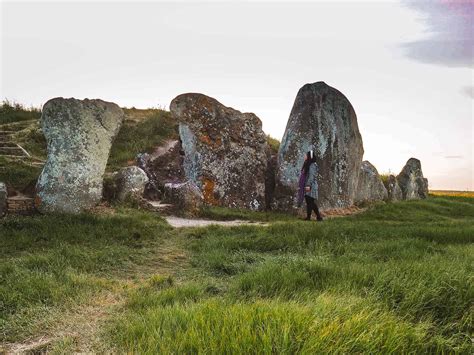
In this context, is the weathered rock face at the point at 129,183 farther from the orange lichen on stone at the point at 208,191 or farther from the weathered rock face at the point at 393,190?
Answer: the weathered rock face at the point at 393,190

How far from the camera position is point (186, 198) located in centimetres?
1423

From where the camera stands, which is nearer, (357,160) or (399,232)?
(399,232)

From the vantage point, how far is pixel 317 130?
17.2 m

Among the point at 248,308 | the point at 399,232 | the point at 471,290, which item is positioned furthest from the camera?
the point at 399,232

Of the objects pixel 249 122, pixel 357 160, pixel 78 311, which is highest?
pixel 249 122

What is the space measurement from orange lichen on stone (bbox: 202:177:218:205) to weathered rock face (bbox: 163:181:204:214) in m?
0.97

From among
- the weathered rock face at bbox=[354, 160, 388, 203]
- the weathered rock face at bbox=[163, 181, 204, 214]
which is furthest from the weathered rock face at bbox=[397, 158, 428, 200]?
the weathered rock face at bbox=[163, 181, 204, 214]

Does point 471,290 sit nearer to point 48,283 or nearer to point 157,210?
point 48,283

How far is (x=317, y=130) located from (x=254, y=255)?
9817mm

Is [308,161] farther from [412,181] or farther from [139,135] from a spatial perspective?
[412,181]

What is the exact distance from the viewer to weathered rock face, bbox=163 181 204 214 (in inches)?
559

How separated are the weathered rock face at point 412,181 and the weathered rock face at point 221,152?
13374 millimetres

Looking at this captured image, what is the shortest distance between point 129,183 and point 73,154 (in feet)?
6.71

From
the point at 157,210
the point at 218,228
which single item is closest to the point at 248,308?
the point at 218,228
